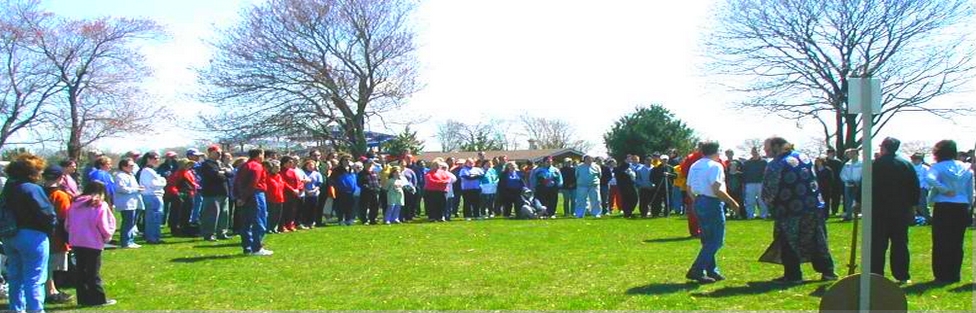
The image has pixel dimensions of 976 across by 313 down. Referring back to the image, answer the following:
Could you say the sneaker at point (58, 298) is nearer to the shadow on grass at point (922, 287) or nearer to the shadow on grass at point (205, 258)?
the shadow on grass at point (205, 258)

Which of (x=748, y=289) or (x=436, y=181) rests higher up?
(x=436, y=181)

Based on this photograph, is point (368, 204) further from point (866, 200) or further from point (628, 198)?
point (866, 200)

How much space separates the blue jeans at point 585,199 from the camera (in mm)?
23078

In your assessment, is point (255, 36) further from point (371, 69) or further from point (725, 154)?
point (725, 154)

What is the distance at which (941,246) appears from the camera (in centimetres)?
962

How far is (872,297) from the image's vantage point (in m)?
6.98

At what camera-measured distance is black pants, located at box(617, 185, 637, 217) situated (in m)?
22.4

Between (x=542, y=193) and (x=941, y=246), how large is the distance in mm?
14827

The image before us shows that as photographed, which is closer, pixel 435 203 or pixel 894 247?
pixel 894 247

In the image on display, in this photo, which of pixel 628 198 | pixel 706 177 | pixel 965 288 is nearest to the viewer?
pixel 965 288

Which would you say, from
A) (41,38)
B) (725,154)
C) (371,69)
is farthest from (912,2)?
Result: (41,38)

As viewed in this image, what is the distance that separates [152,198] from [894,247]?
11.6 metres

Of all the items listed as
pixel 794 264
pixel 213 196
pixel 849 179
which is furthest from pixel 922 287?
pixel 213 196

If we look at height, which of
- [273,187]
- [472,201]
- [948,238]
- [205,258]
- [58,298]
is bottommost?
[58,298]
